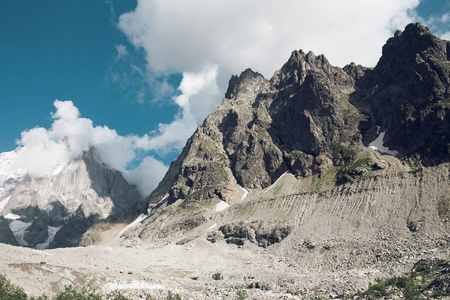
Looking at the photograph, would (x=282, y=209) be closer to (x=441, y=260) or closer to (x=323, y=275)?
(x=323, y=275)

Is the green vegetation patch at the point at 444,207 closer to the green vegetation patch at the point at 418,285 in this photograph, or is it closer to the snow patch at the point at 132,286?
the green vegetation patch at the point at 418,285

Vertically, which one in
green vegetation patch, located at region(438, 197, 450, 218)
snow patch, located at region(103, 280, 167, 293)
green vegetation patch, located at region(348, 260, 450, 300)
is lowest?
snow patch, located at region(103, 280, 167, 293)

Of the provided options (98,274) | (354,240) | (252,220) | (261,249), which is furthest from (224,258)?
(98,274)

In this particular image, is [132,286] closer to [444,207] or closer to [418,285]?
[418,285]

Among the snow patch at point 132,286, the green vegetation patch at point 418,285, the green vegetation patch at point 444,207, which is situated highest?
the green vegetation patch at point 444,207

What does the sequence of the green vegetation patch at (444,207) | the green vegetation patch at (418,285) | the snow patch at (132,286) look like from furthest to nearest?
the green vegetation patch at (444,207), the snow patch at (132,286), the green vegetation patch at (418,285)

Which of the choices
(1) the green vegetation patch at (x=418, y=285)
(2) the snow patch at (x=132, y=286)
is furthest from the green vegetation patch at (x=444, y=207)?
(2) the snow patch at (x=132, y=286)

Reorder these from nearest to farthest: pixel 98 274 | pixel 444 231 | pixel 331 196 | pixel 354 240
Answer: pixel 98 274, pixel 444 231, pixel 354 240, pixel 331 196

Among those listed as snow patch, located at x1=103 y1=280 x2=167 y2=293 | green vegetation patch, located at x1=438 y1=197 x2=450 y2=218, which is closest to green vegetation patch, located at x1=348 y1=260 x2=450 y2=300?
green vegetation patch, located at x1=438 y1=197 x2=450 y2=218

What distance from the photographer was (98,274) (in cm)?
9294

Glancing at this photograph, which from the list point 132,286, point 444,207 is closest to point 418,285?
point 132,286

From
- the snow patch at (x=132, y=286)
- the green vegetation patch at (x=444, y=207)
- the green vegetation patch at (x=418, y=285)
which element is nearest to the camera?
the green vegetation patch at (x=418, y=285)

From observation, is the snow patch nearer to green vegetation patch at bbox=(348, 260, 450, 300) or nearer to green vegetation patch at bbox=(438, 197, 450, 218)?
green vegetation patch at bbox=(348, 260, 450, 300)

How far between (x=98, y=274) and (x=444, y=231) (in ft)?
321
